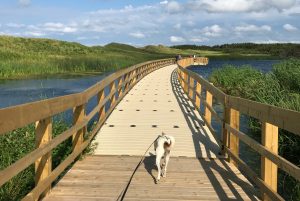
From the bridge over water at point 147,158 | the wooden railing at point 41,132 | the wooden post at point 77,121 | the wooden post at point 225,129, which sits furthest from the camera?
the wooden post at point 225,129

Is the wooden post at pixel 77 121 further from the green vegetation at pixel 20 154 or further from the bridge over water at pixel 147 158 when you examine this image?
the green vegetation at pixel 20 154

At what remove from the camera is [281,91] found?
12703 millimetres

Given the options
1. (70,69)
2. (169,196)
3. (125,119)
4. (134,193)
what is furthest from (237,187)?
(70,69)

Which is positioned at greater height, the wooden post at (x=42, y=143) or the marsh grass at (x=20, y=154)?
the wooden post at (x=42, y=143)

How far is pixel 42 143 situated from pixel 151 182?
1.84 metres

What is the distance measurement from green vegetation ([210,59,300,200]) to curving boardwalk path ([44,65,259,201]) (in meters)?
1.29

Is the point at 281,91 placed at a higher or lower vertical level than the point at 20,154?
higher

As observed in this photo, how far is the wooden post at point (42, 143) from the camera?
197 inches

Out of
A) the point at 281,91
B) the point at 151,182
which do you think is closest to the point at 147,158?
the point at 151,182

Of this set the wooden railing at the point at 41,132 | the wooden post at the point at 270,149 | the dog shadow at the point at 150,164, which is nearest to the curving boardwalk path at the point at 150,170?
the dog shadow at the point at 150,164

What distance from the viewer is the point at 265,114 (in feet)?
16.9

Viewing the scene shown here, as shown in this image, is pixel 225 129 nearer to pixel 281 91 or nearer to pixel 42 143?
pixel 42 143

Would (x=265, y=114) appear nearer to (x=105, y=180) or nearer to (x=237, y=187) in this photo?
(x=237, y=187)

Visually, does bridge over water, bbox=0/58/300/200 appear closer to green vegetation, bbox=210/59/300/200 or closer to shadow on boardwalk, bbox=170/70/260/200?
shadow on boardwalk, bbox=170/70/260/200
